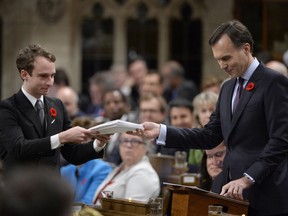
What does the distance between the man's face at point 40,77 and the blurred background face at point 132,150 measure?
188 cm

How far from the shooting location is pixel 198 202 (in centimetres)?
478

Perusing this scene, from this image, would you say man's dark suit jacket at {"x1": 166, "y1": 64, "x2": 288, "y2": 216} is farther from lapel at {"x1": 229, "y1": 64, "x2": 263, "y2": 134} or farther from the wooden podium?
the wooden podium

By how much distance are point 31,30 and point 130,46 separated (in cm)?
175

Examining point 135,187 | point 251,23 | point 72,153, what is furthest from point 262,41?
point 72,153

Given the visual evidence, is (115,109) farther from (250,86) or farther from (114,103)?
(250,86)

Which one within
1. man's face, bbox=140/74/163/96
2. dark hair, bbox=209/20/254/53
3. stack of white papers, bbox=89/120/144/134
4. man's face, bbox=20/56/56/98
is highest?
dark hair, bbox=209/20/254/53

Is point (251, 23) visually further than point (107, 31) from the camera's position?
No

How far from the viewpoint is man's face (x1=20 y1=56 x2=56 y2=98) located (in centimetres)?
510

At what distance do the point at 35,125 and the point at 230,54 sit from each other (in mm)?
1347

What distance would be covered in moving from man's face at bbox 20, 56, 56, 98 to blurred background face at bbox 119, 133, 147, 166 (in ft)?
6.16

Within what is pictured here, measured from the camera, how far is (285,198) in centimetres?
490

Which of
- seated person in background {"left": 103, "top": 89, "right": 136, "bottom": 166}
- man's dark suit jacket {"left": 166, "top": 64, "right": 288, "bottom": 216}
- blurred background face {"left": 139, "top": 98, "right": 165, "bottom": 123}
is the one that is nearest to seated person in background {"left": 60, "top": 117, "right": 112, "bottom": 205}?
seated person in background {"left": 103, "top": 89, "right": 136, "bottom": 166}

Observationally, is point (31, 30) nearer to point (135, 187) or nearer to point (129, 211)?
point (135, 187)

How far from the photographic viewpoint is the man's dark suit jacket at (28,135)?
497cm
